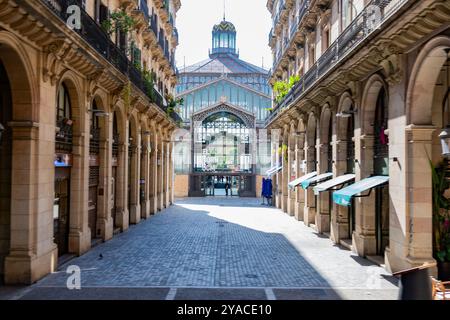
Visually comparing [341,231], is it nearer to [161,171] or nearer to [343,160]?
[343,160]

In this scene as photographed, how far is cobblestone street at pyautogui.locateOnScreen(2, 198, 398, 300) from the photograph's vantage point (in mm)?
10094

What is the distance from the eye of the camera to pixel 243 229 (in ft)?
69.9

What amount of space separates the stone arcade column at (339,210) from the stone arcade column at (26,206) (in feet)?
35.0

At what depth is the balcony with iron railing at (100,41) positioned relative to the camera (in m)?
11.9

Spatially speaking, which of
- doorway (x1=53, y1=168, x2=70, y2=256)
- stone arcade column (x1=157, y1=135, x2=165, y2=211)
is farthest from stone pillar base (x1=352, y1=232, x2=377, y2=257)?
stone arcade column (x1=157, y1=135, x2=165, y2=211)

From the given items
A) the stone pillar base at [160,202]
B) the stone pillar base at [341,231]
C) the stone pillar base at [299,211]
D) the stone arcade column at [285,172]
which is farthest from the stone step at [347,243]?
the stone pillar base at [160,202]

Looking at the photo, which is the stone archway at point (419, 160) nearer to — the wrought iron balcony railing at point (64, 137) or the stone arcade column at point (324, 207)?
the stone arcade column at point (324, 207)

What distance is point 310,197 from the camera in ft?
74.9

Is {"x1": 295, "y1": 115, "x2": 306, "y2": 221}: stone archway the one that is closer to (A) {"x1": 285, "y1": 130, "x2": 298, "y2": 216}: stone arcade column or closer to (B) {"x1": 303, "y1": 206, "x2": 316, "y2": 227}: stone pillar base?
(A) {"x1": 285, "y1": 130, "x2": 298, "y2": 216}: stone arcade column

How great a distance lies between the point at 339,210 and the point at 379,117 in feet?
14.6

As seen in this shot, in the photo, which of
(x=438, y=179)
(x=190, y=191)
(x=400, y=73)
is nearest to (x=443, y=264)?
(x=438, y=179)

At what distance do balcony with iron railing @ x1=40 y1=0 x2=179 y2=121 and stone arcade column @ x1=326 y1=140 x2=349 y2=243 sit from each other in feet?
29.7

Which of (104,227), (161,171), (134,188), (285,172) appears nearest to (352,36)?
(104,227)
